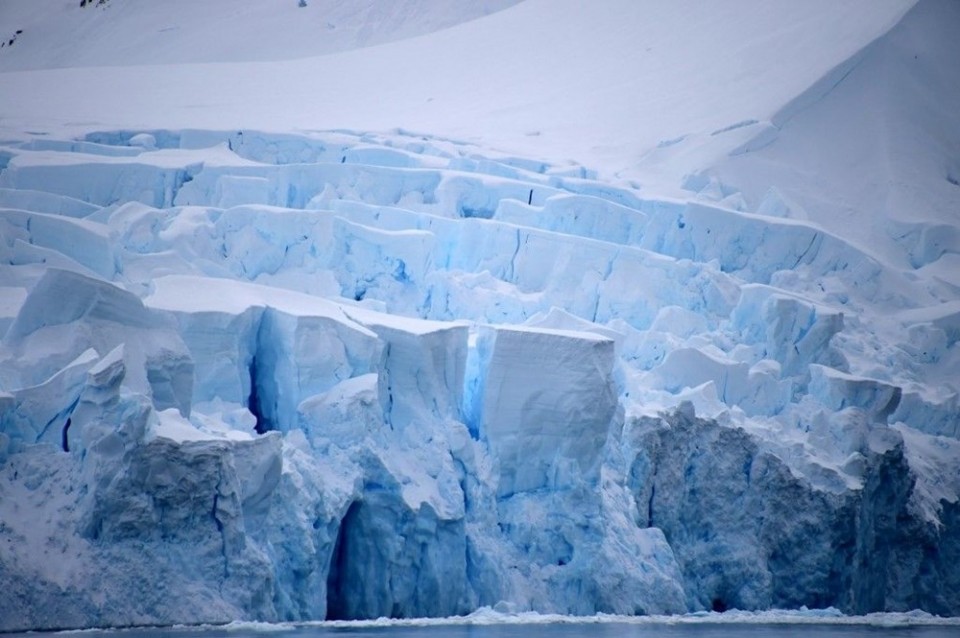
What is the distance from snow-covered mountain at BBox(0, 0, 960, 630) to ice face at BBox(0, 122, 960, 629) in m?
0.03

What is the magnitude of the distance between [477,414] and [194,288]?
115 inches

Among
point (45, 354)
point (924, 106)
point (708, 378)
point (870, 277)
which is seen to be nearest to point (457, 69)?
point (924, 106)

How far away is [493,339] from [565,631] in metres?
2.99

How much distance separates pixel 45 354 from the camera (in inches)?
460

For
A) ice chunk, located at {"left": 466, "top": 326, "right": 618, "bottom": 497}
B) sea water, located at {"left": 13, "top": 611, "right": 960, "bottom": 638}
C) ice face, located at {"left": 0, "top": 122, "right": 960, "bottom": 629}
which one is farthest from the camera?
ice chunk, located at {"left": 466, "top": 326, "right": 618, "bottom": 497}

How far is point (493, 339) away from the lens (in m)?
13.9

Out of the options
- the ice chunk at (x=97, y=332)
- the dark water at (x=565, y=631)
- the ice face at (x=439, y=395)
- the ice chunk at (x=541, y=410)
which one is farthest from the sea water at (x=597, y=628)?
the ice chunk at (x=97, y=332)

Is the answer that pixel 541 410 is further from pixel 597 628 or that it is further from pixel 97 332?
pixel 97 332

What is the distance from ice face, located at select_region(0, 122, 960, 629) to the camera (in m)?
11.1

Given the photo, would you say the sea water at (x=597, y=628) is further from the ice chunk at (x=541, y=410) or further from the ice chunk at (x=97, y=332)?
the ice chunk at (x=97, y=332)

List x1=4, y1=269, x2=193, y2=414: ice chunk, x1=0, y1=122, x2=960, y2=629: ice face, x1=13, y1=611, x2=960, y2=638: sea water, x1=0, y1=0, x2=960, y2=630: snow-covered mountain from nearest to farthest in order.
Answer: x1=13, y1=611, x2=960, y2=638: sea water, x1=0, y1=122, x2=960, y2=629: ice face, x1=0, y1=0, x2=960, y2=630: snow-covered mountain, x1=4, y1=269, x2=193, y2=414: ice chunk

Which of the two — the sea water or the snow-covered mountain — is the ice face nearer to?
the snow-covered mountain

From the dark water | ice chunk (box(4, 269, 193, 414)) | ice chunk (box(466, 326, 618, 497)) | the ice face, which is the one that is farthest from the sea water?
ice chunk (box(4, 269, 193, 414))

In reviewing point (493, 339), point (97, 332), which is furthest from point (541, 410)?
point (97, 332)
